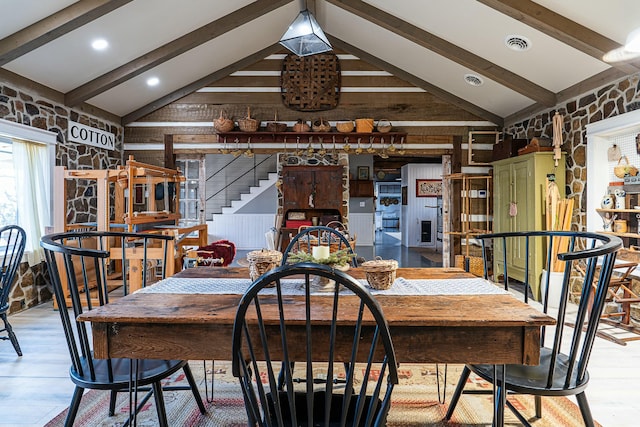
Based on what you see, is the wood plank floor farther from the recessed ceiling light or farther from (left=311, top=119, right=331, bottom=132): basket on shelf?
(left=311, top=119, right=331, bottom=132): basket on shelf

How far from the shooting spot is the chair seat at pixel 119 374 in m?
1.59

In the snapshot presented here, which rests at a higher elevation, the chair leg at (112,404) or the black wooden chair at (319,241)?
the black wooden chair at (319,241)

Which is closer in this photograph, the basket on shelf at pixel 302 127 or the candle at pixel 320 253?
the candle at pixel 320 253

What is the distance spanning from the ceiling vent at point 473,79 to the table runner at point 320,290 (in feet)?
13.9

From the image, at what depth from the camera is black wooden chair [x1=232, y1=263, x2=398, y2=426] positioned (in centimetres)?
107

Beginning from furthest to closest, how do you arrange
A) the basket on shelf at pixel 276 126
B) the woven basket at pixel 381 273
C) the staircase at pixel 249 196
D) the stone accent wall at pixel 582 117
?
the staircase at pixel 249 196, the basket on shelf at pixel 276 126, the stone accent wall at pixel 582 117, the woven basket at pixel 381 273

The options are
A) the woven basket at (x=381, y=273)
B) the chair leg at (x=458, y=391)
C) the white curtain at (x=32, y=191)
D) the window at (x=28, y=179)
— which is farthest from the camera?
the white curtain at (x=32, y=191)

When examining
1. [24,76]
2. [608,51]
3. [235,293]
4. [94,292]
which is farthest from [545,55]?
[94,292]

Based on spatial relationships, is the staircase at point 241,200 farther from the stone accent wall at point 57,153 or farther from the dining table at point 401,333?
the dining table at point 401,333

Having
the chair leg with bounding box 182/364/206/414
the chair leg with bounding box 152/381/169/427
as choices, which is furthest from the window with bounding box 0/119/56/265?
the chair leg with bounding box 152/381/169/427

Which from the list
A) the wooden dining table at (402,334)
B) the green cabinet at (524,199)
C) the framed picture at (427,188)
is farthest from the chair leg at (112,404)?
the framed picture at (427,188)

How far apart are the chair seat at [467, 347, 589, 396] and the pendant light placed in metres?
2.38

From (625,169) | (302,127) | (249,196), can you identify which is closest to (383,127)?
(302,127)

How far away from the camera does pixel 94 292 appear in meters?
5.05
